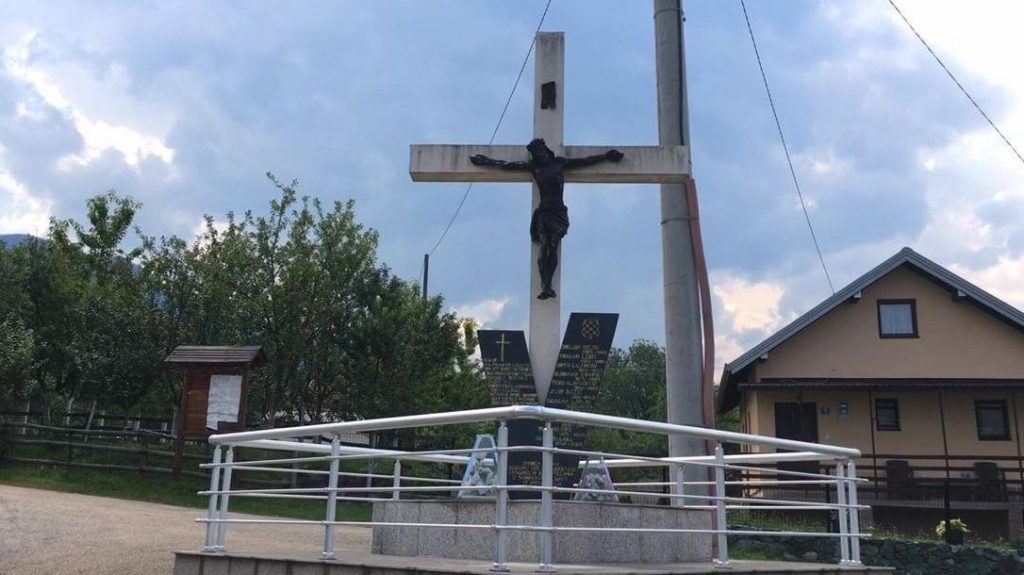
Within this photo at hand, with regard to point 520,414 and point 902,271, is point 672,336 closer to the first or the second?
point 520,414

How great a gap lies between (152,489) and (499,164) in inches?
490

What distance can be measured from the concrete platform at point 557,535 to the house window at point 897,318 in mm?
19816

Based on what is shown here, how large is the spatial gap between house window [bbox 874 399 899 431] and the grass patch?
14.1 metres

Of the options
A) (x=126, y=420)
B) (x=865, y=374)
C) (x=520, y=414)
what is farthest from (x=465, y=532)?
(x=126, y=420)

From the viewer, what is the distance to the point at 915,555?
1639 cm

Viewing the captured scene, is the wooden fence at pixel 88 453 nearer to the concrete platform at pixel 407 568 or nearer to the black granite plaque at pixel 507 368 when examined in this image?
the black granite plaque at pixel 507 368

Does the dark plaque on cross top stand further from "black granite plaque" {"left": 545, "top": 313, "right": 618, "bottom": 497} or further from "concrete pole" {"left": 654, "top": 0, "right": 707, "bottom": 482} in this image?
"concrete pole" {"left": 654, "top": 0, "right": 707, "bottom": 482}

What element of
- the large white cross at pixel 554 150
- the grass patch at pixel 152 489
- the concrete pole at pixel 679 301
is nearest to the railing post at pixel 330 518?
the large white cross at pixel 554 150

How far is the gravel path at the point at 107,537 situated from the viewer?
29.1 ft

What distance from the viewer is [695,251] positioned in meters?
11.8

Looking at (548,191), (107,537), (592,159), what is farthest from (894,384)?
(107,537)

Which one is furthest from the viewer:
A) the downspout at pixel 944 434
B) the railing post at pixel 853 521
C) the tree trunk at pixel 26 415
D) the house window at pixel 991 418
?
the tree trunk at pixel 26 415

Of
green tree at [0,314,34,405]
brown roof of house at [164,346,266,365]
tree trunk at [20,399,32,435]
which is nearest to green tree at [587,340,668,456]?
tree trunk at [20,399,32,435]

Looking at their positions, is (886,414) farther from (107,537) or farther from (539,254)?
(107,537)
